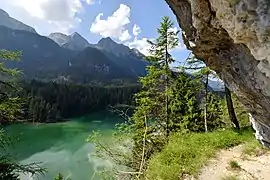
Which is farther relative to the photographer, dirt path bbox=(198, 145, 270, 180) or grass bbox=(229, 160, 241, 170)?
grass bbox=(229, 160, 241, 170)

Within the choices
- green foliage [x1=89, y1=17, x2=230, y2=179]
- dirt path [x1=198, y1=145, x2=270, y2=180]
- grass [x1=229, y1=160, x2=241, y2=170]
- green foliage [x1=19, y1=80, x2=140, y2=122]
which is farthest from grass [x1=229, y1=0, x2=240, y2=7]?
green foliage [x1=19, y1=80, x2=140, y2=122]

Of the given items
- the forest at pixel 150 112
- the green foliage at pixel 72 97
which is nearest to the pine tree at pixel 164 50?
the forest at pixel 150 112

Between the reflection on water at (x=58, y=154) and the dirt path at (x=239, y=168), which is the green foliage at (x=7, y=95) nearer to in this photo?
the dirt path at (x=239, y=168)

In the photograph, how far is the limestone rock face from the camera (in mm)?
6457

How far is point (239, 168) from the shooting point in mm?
13641

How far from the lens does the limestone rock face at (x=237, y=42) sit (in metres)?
6.46

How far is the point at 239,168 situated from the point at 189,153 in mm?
2980

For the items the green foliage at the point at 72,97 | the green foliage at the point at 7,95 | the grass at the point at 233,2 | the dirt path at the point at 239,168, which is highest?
the grass at the point at 233,2

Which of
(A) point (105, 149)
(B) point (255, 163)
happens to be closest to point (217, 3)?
(B) point (255, 163)

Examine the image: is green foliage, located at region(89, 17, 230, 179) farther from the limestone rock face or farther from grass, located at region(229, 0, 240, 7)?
grass, located at region(229, 0, 240, 7)

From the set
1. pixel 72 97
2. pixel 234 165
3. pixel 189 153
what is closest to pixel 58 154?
pixel 189 153

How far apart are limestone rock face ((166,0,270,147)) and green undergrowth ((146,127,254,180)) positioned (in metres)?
3.87

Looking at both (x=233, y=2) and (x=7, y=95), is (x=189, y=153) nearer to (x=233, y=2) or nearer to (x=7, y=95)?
(x=7, y=95)

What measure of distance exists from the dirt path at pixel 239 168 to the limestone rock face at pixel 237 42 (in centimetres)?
168
